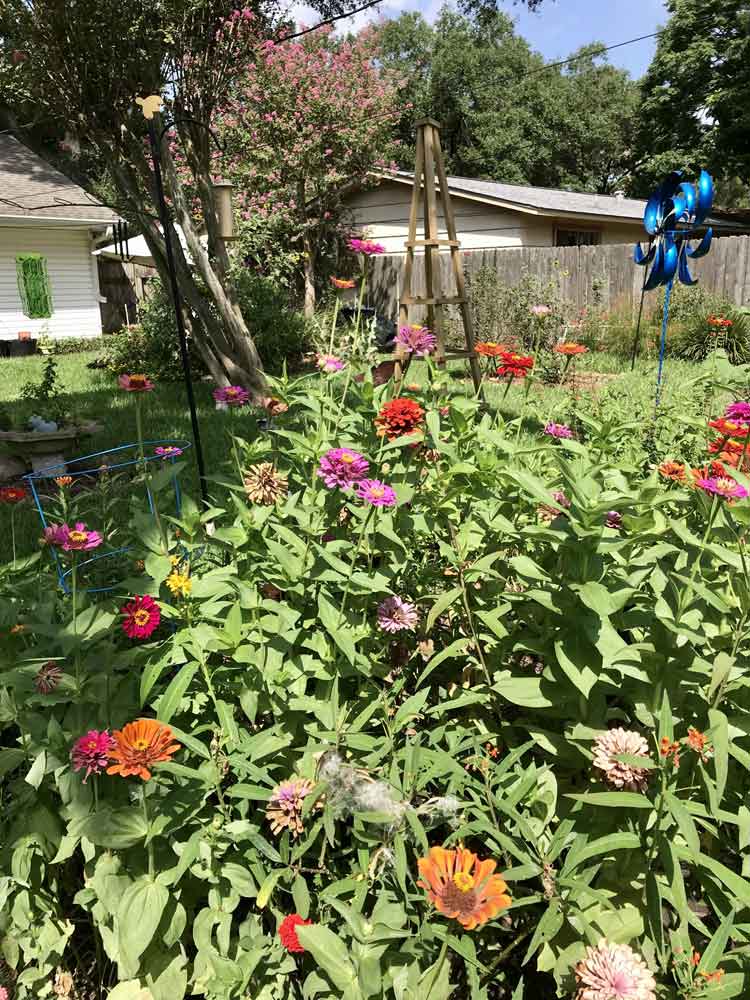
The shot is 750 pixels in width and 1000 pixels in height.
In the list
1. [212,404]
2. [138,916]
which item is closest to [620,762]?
[138,916]

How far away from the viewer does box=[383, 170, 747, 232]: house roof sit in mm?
13117

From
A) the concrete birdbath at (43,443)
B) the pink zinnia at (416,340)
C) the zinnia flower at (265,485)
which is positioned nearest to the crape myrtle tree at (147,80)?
the concrete birdbath at (43,443)

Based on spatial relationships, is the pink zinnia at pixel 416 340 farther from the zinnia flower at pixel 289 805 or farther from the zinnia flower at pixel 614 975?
the zinnia flower at pixel 614 975

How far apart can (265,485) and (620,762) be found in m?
0.90

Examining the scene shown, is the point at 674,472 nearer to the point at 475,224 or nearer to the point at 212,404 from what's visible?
the point at 212,404

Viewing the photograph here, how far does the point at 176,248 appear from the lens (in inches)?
258

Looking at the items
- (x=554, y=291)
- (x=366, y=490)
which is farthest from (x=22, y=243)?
(x=366, y=490)

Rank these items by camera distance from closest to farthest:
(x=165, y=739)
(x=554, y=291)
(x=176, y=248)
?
1. (x=165, y=739)
2. (x=176, y=248)
3. (x=554, y=291)

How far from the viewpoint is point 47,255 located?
13.3 meters

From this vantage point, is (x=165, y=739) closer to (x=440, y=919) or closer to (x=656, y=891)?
(x=440, y=919)

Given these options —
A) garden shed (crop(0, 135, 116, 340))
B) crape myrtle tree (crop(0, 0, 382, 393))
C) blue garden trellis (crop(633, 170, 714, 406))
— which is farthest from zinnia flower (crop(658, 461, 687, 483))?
garden shed (crop(0, 135, 116, 340))

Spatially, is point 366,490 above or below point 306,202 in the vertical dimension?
below

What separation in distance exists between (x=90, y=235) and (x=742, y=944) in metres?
15.2

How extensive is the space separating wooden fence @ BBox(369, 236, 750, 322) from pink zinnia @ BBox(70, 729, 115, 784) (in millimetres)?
9466
